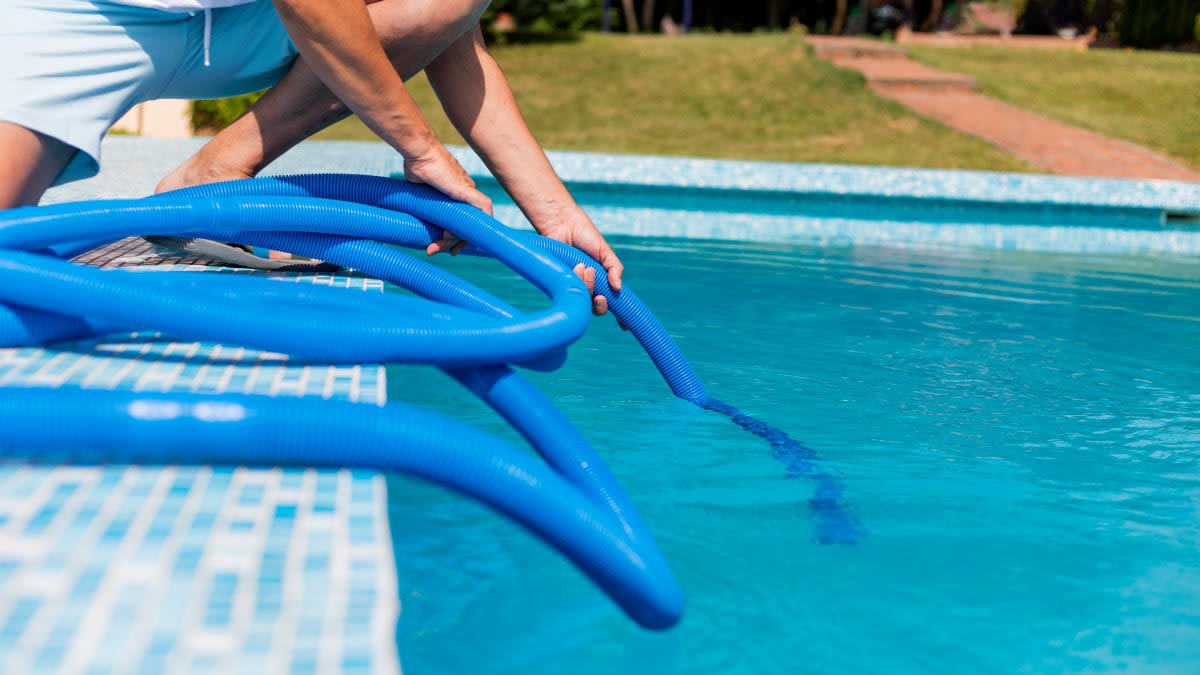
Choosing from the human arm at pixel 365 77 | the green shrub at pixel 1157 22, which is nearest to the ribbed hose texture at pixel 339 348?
the human arm at pixel 365 77

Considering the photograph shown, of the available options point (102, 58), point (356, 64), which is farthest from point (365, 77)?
point (102, 58)

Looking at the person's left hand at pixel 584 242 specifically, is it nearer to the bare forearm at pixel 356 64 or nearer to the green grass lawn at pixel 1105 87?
the bare forearm at pixel 356 64

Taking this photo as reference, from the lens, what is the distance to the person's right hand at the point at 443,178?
2674 millimetres

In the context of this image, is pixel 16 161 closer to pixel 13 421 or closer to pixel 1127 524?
pixel 13 421

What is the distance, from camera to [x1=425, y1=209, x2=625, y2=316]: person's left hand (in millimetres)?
2775

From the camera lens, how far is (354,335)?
1.92m

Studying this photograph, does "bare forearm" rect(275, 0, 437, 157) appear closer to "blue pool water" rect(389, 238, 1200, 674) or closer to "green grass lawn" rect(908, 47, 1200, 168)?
"blue pool water" rect(389, 238, 1200, 674)

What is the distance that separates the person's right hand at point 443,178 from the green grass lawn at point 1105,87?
1213cm

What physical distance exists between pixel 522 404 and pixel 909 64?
16.8 m

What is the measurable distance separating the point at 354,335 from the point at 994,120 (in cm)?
1385

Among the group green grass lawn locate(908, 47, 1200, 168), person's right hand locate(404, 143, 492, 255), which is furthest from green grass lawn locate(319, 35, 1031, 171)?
person's right hand locate(404, 143, 492, 255)

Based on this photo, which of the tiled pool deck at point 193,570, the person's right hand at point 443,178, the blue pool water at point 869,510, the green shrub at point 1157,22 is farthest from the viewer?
the green shrub at point 1157,22

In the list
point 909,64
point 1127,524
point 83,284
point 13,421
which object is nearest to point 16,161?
point 83,284

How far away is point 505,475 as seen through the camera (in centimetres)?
155
